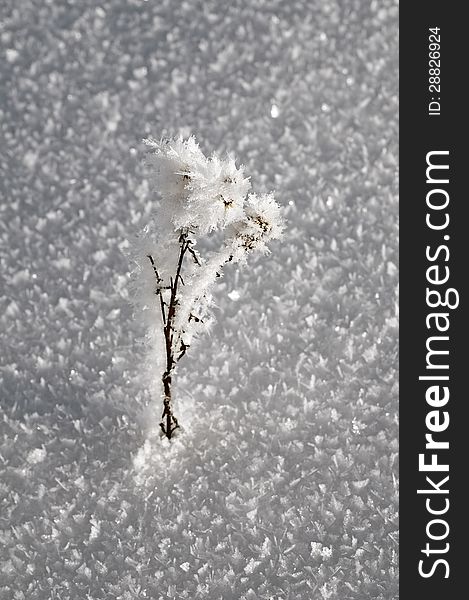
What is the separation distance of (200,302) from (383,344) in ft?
1.23

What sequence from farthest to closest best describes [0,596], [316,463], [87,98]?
[87,98]
[316,463]
[0,596]

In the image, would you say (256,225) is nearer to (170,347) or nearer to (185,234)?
(185,234)

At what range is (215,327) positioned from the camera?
1368mm

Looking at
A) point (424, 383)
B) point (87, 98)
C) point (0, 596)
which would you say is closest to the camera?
point (0, 596)

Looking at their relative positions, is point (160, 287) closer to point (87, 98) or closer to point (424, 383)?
point (424, 383)

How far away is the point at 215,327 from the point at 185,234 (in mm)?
353

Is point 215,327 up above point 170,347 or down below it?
above

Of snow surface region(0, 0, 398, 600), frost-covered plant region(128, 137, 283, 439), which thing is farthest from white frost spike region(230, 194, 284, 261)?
snow surface region(0, 0, 398, 600)

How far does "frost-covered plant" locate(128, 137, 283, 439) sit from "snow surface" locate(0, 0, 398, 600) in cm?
13

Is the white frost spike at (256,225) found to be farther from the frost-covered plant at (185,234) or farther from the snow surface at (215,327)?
the snow surface at (215,327)

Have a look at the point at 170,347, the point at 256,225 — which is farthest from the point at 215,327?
the point at 256,225

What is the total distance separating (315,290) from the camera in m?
1.42

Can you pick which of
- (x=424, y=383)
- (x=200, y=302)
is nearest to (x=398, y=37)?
(x=424, y=383)

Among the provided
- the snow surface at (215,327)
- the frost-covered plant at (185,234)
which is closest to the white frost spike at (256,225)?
the frost-covered plant at (185,234)
